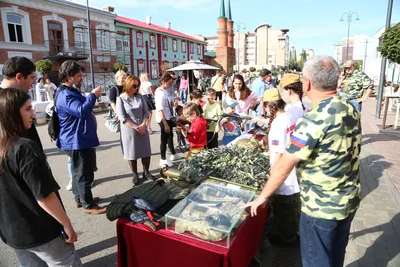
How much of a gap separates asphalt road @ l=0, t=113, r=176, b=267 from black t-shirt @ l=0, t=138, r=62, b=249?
1.26 m

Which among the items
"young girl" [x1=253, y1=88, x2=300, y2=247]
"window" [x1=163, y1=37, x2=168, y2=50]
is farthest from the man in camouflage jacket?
"window" [x1=163, y1=37, x2=168, y2=50]

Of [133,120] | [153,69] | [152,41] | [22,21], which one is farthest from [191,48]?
[133,120]

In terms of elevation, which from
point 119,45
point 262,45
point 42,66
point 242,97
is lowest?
point 242,97

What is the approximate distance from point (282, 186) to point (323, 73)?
1509 millimetres

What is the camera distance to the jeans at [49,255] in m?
1.95

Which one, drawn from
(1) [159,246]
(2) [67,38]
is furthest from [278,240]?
(2) [67,38]

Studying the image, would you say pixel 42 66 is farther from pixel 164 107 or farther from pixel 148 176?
pixel 148 176

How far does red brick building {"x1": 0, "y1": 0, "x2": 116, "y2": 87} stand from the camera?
2058 cm

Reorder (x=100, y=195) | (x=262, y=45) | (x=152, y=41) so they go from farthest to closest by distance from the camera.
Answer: (x=262, y=45)
(x=152, y=41)
(x=100, y=195)

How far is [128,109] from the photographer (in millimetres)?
4578

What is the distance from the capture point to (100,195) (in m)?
4.61

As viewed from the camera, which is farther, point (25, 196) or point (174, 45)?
point (174, 45)

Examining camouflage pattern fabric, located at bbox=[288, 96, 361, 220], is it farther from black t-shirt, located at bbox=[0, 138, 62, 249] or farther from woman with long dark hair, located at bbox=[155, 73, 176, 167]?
woman with long dark hair, located at bbox=[155, 73, 176, 167]

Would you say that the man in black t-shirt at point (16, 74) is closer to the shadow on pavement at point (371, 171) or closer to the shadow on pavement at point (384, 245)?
the shadow on pavement at point (384, 245)
